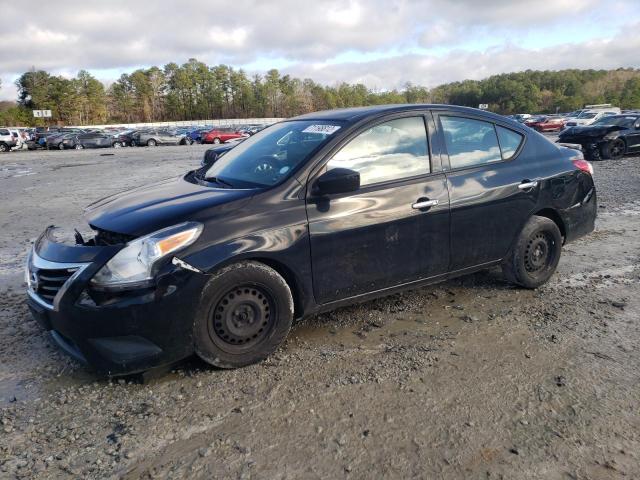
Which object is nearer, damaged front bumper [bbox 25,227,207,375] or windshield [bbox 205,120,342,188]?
damaged front bumper [bbox 25,227,207,375]

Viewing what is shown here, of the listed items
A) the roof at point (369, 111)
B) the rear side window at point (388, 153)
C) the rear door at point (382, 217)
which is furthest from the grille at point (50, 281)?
the roof at point (369, 111)

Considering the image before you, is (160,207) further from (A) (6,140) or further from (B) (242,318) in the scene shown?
(A) (6,140)

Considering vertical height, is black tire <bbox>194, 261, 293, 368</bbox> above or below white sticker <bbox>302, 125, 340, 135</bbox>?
below

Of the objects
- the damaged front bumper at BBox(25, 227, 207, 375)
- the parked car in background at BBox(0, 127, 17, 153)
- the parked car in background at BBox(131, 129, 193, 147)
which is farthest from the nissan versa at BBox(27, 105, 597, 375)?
the parked car in background at BBox(131, 129, 193, 147)

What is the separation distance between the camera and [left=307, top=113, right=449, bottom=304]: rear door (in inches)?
138

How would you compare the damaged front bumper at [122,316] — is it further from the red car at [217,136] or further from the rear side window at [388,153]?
the red car at [217,136]

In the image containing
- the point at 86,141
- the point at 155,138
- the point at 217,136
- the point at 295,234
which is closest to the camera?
the point at 295,234

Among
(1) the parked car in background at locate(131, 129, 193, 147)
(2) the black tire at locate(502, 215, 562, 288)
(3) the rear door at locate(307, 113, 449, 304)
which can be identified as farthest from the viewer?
(1) the parked car in background at locate(131, 129, 193, 147)

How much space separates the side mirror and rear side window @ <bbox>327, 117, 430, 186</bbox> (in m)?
0.19

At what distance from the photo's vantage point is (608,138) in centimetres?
1566

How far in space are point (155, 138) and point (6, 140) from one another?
11046 mm

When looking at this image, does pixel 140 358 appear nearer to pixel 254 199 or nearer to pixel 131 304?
pixel 131 304

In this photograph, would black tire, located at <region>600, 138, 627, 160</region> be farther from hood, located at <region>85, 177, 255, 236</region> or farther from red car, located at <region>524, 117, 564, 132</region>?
red car, located at <region>524, 117, 564, 132</region>

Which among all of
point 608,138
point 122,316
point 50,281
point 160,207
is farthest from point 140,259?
point 608,138
